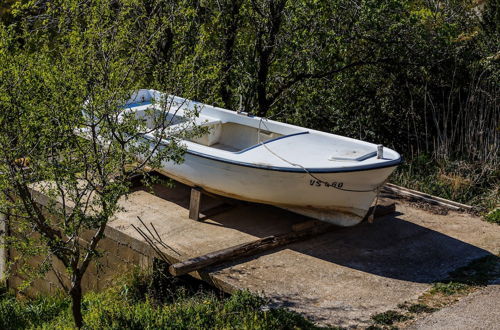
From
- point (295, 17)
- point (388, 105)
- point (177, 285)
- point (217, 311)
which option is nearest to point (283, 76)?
point (295, 17)

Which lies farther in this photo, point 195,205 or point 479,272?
point 195,205

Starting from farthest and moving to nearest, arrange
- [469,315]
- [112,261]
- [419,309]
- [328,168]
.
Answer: [112,261] → [328,168] → [419,309] → [469,315]

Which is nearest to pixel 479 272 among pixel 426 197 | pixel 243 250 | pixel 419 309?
pixel 419 309

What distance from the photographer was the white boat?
8.29 metres

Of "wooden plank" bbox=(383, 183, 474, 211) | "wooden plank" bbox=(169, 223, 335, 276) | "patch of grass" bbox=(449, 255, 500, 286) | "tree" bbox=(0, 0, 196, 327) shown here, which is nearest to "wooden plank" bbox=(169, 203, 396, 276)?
"wooden plank" bbox=(169, 223, 335, 276)

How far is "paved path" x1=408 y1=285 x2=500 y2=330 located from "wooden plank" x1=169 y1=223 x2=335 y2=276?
2.16 m

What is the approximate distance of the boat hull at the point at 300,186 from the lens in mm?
8305

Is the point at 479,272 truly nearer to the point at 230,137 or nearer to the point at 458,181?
the point at 458,181

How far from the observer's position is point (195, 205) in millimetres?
9109

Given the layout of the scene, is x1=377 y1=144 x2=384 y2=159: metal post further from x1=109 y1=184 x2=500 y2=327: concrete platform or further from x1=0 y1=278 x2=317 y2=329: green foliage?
x1=0 y1=278 x2=317 y2=329: green foliage

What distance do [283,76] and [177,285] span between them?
508 centimetres

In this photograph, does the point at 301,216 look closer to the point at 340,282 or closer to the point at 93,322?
the point at 340,282

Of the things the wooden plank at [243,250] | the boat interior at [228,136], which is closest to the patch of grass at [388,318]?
the wooden plank at [243,250]

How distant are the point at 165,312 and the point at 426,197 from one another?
474cm
